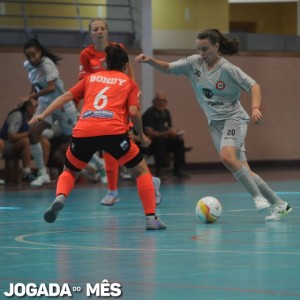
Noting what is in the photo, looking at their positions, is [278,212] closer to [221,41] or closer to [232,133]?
[232,133]

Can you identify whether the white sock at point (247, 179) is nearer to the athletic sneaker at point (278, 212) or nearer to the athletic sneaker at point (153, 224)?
the athletic sneaker at point (278, 212)

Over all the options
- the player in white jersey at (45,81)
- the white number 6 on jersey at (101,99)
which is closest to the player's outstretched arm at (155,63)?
the white number 6 on jersey at (101,99)

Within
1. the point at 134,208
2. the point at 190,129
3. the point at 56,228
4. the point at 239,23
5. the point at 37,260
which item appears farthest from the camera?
the point at 239,23

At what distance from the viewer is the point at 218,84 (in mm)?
10391

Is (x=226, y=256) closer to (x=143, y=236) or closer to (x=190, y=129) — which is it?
(x=143, y=236)

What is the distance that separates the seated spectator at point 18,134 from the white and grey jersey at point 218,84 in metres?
7.88

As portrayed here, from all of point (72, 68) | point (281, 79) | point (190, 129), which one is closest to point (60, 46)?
point (72, 68)

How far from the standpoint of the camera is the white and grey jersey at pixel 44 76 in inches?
617

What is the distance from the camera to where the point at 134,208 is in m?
12.4

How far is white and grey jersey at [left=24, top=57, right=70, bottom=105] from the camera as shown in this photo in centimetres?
1568

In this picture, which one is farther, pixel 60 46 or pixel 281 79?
pixel 281 79

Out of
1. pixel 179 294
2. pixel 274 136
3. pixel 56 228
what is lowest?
pixel 274 136

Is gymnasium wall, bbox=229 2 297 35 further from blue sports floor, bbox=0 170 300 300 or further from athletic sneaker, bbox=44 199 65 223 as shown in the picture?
athletic sneaker, bbox=44 199 65 223

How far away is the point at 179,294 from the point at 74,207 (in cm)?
699
